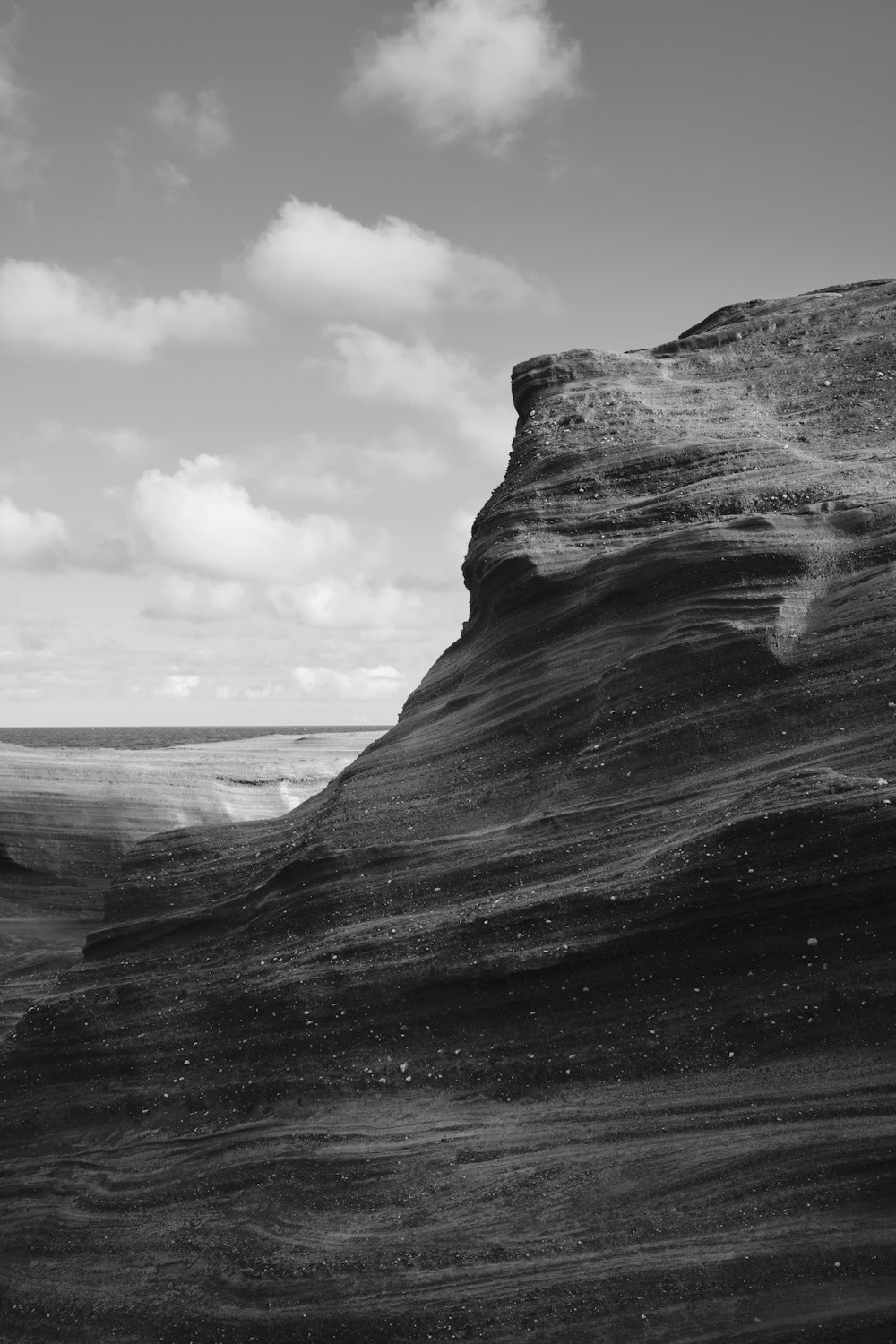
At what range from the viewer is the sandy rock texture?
19.9 meters

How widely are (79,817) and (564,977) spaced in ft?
45.4

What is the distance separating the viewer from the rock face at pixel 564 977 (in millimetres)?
8383

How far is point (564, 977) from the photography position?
981 centimetres

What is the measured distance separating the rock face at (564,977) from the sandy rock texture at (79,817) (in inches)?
256

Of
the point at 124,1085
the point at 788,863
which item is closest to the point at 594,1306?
the point at 788,863

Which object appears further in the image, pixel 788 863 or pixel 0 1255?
pixel 0 1255

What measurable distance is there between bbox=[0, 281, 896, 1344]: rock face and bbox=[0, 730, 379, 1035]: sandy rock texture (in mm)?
6496

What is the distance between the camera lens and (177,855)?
14523 mm

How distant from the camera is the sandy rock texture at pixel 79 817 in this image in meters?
19.9

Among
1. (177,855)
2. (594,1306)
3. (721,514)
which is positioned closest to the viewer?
(594,1306)

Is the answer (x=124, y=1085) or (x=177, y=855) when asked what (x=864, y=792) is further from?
(x=177, y=855)

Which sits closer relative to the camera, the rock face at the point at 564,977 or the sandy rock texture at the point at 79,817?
the rock face at the point at 564,977

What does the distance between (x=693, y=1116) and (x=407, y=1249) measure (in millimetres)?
2500

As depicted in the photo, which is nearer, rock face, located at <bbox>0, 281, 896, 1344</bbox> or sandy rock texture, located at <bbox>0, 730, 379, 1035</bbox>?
rock face, located at <bbox>0, 281, 896, 1344</bbox>
